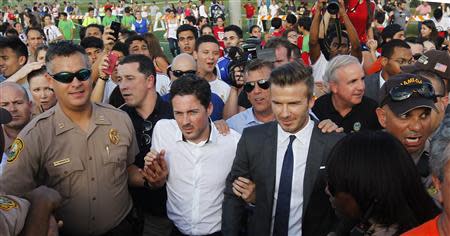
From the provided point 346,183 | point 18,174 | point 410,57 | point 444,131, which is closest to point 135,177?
point 18,174

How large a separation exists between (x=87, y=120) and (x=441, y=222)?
2.56m

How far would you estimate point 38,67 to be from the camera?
5184mm

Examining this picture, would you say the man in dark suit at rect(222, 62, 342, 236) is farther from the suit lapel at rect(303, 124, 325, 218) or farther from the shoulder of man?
the shoulder of man

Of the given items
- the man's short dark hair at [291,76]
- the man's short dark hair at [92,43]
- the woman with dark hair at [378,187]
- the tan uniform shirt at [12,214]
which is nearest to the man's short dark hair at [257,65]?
the man's short dark hair at [291,76]

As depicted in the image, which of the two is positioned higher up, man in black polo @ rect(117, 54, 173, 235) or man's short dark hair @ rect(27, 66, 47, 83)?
man's short dark hair @ rect(27, 66, 47, 83)

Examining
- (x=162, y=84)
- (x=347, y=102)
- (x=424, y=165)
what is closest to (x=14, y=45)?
(x=162, y=84)

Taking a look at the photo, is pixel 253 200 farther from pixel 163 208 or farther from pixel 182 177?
pixel 163 208

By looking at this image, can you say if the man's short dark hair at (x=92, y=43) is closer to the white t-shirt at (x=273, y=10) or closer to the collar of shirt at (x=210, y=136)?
the collar of shirt at (x=210, y=136)

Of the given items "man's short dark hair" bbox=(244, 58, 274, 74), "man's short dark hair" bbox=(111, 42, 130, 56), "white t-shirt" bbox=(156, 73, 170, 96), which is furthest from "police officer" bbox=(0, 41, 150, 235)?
"man's short dark hair" bbox=(111, 42, 130, 56)

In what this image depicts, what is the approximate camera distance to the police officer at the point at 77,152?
3.35 meters

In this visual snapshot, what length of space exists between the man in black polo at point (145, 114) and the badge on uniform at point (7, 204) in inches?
68.9

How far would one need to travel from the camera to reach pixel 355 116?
440cm

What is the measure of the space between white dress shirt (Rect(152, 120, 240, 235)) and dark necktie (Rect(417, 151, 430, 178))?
54.8 inches

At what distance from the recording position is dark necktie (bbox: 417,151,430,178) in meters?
3.00
